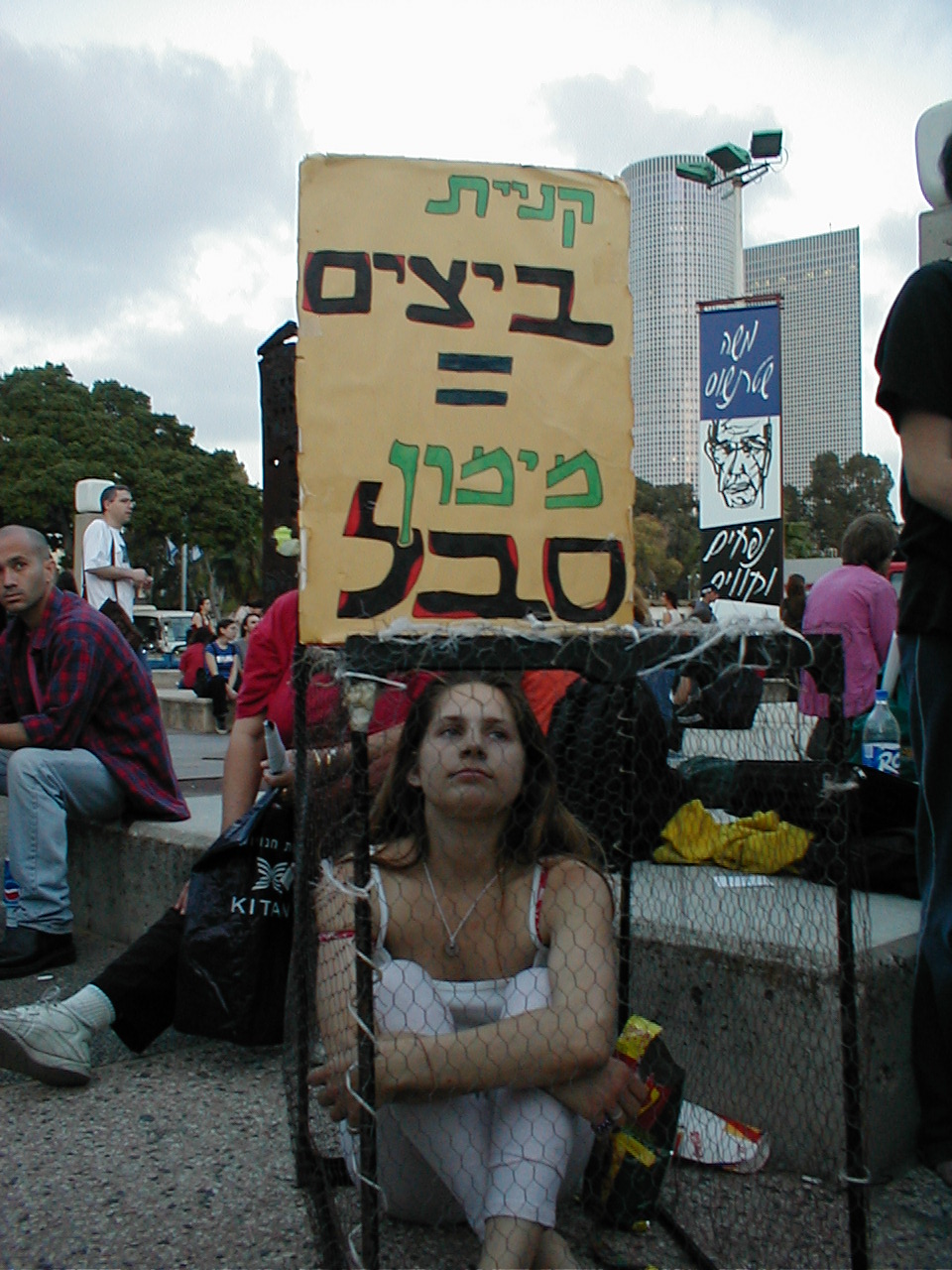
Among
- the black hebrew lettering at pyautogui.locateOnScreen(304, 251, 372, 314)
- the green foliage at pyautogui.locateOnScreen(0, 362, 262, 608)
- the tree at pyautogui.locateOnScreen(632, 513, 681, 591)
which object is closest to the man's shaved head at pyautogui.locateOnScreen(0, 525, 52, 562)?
the black hebrew lettering at pyautogui.locateOnScreen(304, 251, 372, 314)

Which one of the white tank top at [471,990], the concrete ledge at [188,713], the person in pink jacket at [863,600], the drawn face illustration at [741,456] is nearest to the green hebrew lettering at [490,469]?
the white tank top at [471,990]

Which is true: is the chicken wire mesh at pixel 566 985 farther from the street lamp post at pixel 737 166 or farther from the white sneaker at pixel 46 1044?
the street lamp post at pixel 737 166

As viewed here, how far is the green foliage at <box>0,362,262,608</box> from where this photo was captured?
3797cm

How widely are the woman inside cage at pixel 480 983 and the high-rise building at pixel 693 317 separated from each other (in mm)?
29256

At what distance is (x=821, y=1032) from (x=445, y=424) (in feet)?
4.36

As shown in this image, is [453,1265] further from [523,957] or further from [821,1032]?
[821,1032]

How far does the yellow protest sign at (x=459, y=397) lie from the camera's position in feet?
6.12

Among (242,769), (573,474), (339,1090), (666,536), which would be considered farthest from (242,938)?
(666,536)

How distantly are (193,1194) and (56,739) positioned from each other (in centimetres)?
172

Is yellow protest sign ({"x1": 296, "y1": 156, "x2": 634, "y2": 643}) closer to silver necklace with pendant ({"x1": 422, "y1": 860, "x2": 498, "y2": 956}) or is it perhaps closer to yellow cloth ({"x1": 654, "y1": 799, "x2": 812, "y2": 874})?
silver necklace with pendant ({"x1": 422, "y1": 860, "x2": 498, "y2": 956})

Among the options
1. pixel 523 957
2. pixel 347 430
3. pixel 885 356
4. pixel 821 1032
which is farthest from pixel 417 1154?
pixel 885 356

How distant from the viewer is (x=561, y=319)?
203 centimetres

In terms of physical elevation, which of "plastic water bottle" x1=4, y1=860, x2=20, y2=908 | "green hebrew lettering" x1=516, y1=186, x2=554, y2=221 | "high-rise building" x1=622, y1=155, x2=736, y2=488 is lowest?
"plastic water bottle" x1=4, y1=860, x2=20, y2=908

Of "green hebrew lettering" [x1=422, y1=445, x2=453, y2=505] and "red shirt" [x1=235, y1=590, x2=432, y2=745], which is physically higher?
"green hebrew lettering" [x1=422, y1=445, x2=453, y2=505]
